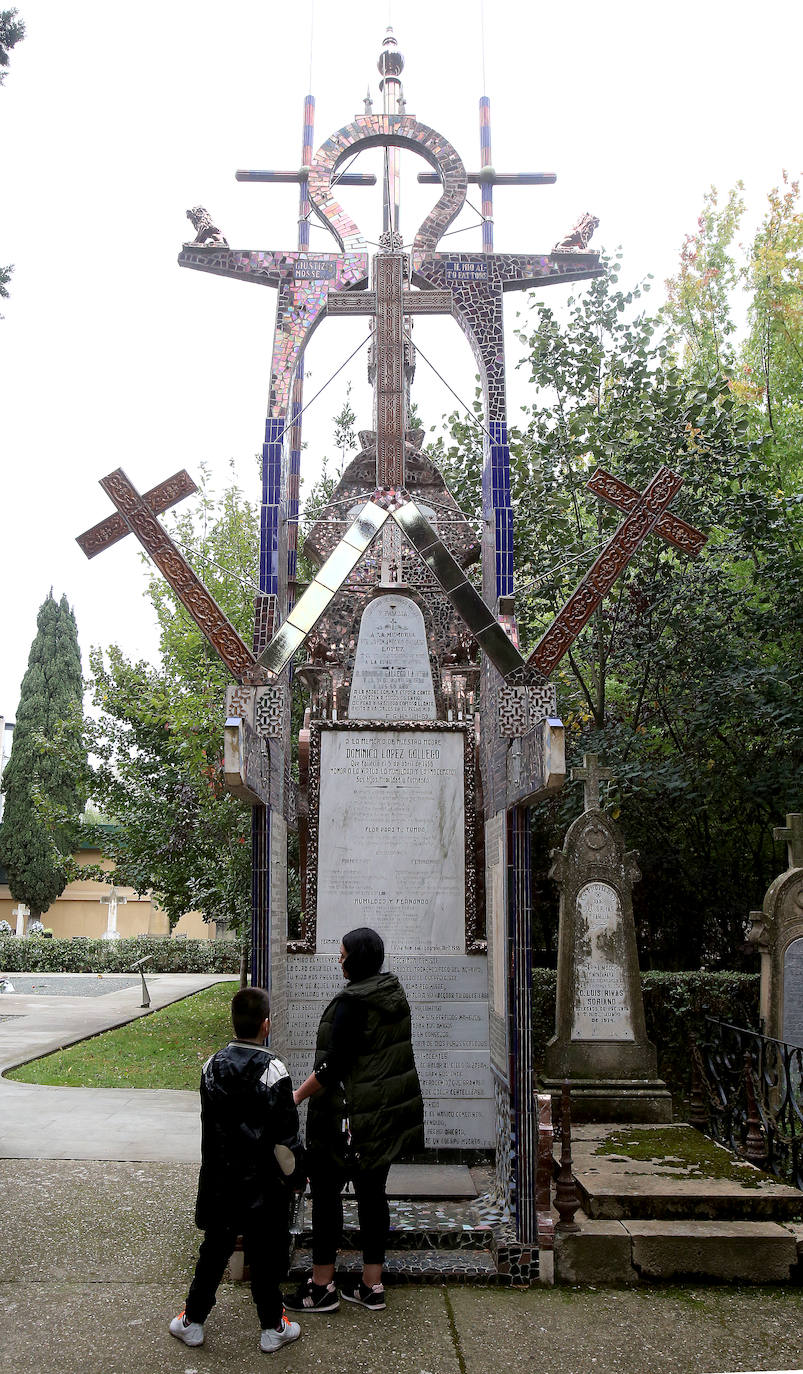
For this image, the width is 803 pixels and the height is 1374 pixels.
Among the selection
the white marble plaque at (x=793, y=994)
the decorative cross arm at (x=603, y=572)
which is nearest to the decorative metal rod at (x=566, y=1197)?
the decorative cross arm at (x=603, y=572)

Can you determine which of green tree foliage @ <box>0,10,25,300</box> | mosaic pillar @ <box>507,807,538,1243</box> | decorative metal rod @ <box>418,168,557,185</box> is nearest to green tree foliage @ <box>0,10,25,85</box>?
green tree foliage @ <box>0,10,25,300</box>

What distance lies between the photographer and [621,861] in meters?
8.89

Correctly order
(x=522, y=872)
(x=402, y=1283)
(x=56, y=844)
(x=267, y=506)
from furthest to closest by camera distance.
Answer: (x=56, y=844) → (x=267, y=506) → (x=522, y=872) → (x=402, y=1283)

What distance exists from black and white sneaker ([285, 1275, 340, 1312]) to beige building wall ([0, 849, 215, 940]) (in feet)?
115

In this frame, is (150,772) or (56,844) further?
(56,844)

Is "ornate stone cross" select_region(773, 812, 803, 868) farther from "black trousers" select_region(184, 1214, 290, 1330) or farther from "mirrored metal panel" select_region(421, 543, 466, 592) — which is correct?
"black trousers" select_region(184, 1214, 290, 1330)

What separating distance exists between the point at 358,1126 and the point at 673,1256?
5.78 ft

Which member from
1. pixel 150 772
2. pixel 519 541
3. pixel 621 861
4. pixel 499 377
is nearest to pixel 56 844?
pixel 150 772

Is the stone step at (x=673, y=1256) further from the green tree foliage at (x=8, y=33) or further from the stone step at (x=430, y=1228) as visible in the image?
the green tree foliage at (x=8, y=33)

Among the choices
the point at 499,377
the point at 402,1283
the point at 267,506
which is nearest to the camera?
the point at 402,1283

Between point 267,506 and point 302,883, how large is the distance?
2480 mm

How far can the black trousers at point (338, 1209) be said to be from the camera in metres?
4.46

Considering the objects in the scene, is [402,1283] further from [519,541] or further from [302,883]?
[519,541]

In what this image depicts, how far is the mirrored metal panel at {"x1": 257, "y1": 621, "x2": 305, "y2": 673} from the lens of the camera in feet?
17.7
